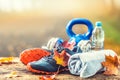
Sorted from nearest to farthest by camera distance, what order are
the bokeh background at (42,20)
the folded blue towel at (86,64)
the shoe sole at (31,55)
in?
1. the folded blue towel at (86,64)
2. the shoe sole at (31,55)
3. the bokeh background at (42,20)

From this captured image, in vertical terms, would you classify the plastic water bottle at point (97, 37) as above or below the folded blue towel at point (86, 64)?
above

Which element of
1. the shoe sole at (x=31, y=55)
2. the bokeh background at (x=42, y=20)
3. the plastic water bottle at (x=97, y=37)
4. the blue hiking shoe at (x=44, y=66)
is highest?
the bokeh background at (x=42, y=20)

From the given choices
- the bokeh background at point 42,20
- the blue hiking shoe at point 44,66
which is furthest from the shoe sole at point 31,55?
the bokeh background at point 42,20

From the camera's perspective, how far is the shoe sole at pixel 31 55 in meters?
1.63

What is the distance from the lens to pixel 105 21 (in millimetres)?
2402

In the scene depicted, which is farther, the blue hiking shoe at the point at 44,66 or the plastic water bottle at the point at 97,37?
the plastic water bottle at the point at 97,37

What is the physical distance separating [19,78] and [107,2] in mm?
1244

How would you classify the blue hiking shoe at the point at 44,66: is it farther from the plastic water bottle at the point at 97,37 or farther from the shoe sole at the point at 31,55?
the plastic water bottle at the point at 97,37

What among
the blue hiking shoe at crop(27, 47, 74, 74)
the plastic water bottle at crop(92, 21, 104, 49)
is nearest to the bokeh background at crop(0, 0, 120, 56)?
the plastic water bottle at crop(92, 21, 104, 49)

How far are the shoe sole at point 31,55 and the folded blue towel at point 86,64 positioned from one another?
0.71 ft

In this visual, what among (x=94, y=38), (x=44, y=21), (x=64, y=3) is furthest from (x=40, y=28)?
(x=94, y=38)

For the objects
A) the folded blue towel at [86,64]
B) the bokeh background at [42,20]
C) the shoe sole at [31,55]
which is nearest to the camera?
the folded blue towel at [86,64]

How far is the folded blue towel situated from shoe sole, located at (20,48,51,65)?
216 mm

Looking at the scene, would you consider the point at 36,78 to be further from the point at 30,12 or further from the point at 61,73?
the point at 30,12
